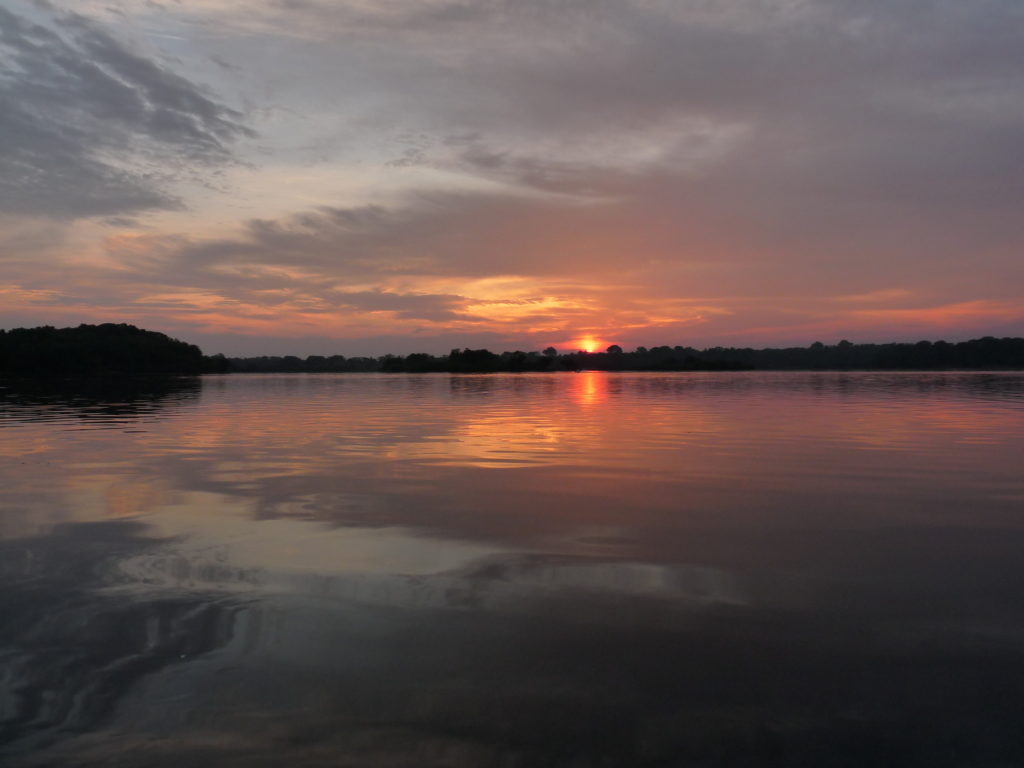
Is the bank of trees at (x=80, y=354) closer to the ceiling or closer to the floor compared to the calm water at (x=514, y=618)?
closer to the ceiling

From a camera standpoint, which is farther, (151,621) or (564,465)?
(564,465)

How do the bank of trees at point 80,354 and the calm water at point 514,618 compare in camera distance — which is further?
the bank of trees at point 80,354

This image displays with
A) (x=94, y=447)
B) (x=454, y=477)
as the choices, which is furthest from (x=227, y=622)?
(x=94, y=447)

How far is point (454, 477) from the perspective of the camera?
1762cm

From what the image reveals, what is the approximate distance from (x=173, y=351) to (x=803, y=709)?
216 m

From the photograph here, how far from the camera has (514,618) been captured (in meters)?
7.79

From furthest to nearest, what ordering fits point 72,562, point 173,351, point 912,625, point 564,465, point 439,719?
point 173,351
point 564,465
point 72,562
point 912,625
point 439,719

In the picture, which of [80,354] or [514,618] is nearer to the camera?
[514,618]

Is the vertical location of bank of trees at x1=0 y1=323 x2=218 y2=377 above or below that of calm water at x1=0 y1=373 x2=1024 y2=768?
above

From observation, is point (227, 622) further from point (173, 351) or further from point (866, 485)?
point (173, 351)

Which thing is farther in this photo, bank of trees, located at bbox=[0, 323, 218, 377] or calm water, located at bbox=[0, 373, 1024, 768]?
bank of trees, located at bbox=[0, 323, 218, 377]

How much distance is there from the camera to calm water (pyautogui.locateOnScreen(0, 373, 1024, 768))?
5.36 m

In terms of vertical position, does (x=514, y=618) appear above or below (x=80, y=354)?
below

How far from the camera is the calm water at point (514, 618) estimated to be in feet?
17.6
